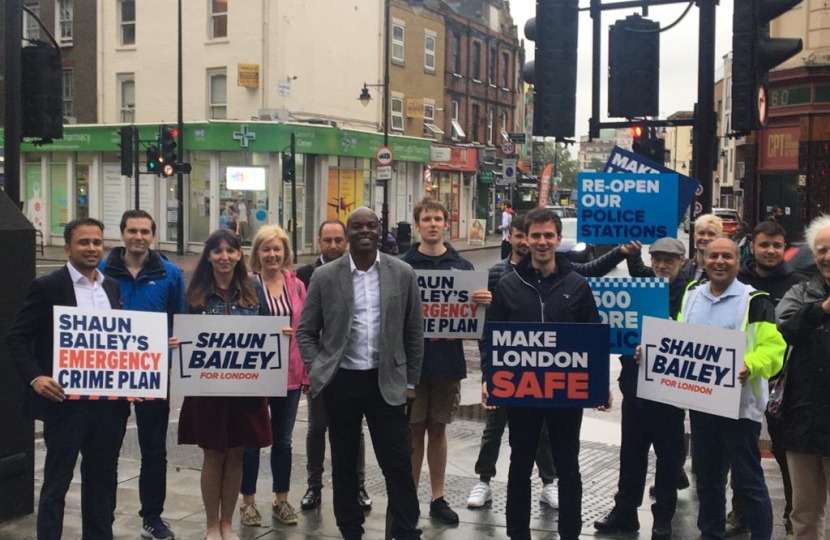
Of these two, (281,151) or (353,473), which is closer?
(353,473)

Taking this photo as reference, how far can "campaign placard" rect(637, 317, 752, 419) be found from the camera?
537cm

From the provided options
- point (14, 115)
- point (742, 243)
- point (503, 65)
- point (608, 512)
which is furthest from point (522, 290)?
point (503, 65)

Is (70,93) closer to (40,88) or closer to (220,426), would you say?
(40,88)

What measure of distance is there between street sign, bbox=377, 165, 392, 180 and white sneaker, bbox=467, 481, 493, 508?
23879mm

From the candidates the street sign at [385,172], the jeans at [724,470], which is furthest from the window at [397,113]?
the jeans at [724,470]

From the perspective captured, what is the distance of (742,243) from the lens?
545 inches

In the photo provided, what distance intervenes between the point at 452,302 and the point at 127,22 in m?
34.3

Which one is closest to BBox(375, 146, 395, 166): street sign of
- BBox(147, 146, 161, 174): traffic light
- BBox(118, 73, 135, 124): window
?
BBox(147, 146, 161, 174): traffic light

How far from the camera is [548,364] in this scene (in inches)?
220

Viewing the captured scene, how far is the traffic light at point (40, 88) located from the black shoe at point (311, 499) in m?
4.39

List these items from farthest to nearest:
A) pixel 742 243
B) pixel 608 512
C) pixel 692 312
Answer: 1. pixel 742 243
2. pixel 608 512
3. pixel 692 312

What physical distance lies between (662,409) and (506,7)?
53275 millimetres

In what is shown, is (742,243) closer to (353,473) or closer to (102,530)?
(353,473)

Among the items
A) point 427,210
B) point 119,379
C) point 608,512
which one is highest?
point 427,210
